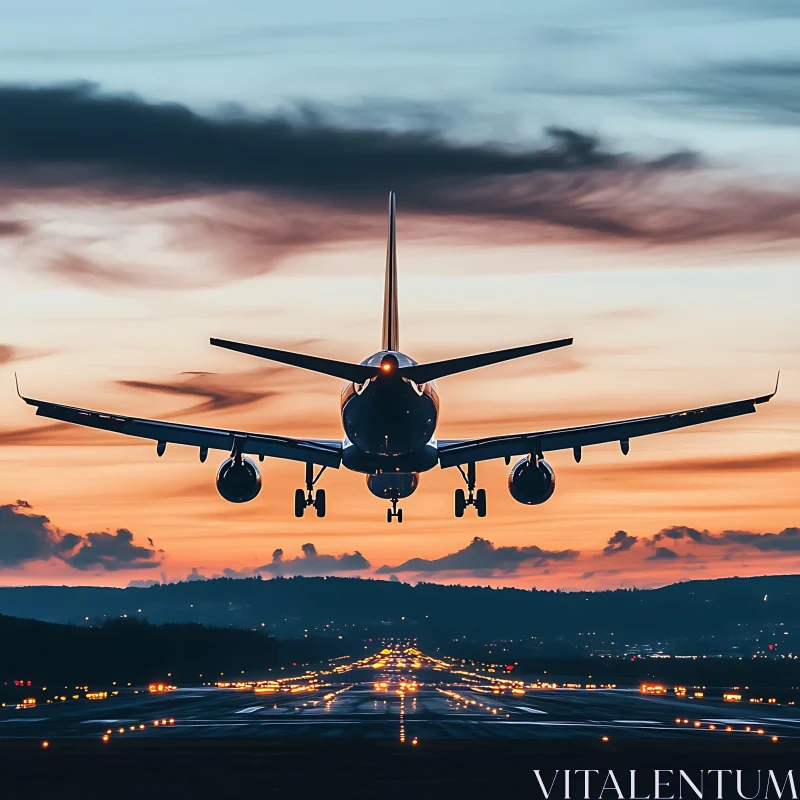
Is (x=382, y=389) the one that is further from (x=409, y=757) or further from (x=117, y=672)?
(x=117, y=672)

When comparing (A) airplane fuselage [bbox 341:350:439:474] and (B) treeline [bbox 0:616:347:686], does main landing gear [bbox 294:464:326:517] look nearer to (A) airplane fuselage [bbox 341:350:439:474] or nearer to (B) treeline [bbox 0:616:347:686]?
(A) airplane fuselage [bbox 341:350:439:474]

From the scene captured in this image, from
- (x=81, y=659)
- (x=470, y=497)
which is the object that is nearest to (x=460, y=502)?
(x=470, y=497)

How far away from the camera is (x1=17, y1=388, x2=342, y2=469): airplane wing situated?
67.2m

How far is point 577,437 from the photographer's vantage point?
71.2 m

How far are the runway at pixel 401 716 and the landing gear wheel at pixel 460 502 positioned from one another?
41.1 feet

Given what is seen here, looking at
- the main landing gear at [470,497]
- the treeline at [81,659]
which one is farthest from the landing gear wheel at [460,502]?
the treeline at [81,659]

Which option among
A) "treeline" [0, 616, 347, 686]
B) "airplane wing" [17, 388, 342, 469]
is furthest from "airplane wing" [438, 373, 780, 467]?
"treeline" [0, 616, 347, 686]

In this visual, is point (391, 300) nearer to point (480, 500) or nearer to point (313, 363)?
point (480, 500)

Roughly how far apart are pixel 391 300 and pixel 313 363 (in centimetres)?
2900

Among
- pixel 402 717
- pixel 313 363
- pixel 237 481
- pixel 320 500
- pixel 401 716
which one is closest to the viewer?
pixel 313 363

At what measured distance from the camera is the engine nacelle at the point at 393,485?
76.8 m

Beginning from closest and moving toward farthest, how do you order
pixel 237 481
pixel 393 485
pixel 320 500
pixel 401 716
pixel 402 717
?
pixel 237 481 < pixel 320 500 < pixel 393 485 < pixel 402 717 < pixel 401 716

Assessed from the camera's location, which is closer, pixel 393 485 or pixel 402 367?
pixel 402 367

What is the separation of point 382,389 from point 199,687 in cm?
8545
